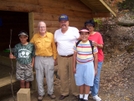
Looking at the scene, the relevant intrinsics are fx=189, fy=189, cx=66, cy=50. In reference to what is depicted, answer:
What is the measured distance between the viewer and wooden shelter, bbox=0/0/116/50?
522cm

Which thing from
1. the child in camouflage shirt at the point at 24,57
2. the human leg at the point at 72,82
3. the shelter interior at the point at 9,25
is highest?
the shelter interior at the point at 9,25

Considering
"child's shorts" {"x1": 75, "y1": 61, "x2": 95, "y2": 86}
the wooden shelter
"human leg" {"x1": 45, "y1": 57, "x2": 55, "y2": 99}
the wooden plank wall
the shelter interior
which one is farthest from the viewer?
the shelter interior

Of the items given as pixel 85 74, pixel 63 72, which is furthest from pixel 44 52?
pixel 85 74

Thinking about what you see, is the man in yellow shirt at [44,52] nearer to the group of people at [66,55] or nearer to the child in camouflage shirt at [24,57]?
the group of people at [66,55]

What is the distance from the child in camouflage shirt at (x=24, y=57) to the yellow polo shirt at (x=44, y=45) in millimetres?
129

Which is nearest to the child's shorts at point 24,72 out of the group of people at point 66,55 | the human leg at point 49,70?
the group of people at point 66,55

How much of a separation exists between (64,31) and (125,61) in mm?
4624

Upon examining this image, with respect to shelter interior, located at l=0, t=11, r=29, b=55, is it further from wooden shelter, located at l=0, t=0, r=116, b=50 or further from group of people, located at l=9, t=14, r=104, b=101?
group of people, located at l=9, t=14, r=104, b=101

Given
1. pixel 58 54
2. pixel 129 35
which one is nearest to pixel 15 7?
pixel 58 54

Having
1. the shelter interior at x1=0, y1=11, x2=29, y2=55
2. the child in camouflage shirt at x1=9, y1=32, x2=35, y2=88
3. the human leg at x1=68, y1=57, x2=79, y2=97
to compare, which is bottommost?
the human leg at x1=68, y1=57, x2=79, y2=97

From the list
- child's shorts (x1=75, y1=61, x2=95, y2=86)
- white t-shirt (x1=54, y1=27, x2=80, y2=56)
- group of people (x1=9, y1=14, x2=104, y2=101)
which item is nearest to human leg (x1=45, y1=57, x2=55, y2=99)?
group of people (x1=9, y1=14, x2=104, y2=101)

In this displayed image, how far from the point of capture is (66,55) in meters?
4.52

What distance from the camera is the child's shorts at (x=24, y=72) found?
4469mm

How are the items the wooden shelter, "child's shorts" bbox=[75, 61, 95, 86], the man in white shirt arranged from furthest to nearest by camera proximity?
the wooden shelter < the man in white shirt < "child's shorts" bbox=[75, 61, 95, 86]
